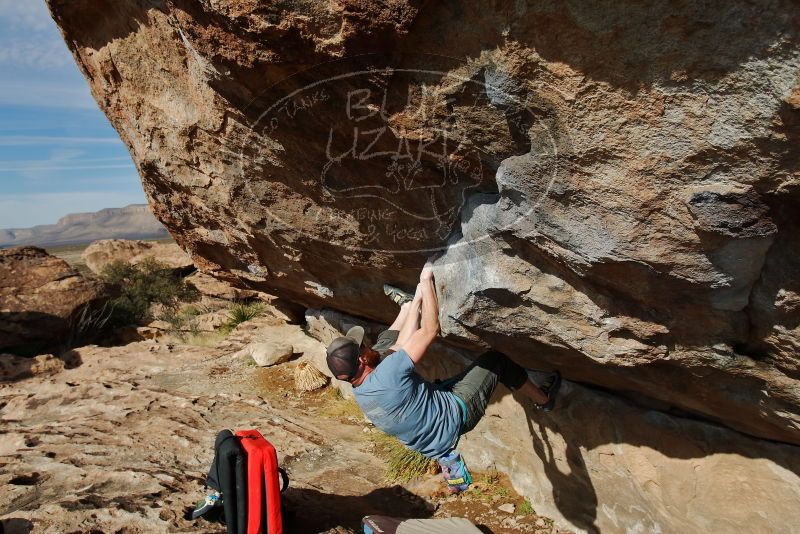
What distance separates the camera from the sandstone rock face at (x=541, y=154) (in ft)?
5.58

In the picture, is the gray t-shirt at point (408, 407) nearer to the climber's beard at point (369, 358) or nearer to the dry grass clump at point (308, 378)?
the climber's beard at point (369, 358)

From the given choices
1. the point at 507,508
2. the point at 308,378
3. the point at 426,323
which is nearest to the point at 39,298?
the point at 308,378

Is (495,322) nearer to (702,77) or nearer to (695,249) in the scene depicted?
(695,249)

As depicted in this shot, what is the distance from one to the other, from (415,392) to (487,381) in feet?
1.84

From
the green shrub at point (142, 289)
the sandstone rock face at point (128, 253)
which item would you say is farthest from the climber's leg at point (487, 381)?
the sandstone rock face at point (128, 253)

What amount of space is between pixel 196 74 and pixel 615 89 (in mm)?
2242

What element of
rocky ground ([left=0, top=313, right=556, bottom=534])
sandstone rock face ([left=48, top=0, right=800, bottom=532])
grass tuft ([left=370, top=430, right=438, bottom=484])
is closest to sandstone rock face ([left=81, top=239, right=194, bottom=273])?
rocky ground ([left=0, top=313, right=556, bottom=534])

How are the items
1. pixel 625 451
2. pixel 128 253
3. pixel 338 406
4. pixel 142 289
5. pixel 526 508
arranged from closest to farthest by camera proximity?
pixel 625 451 → pixel 526 508 → pixel 338 406 → pixel 142 289 → pixel 128 253

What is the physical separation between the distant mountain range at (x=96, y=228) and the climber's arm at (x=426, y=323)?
115m

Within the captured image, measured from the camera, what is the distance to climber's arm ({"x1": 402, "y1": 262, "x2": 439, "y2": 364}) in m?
2.88

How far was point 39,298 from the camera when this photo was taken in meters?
8.88

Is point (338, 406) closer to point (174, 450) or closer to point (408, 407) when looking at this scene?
point (174, 450)

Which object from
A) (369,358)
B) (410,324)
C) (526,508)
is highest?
(410,324)

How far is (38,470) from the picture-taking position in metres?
4.19
